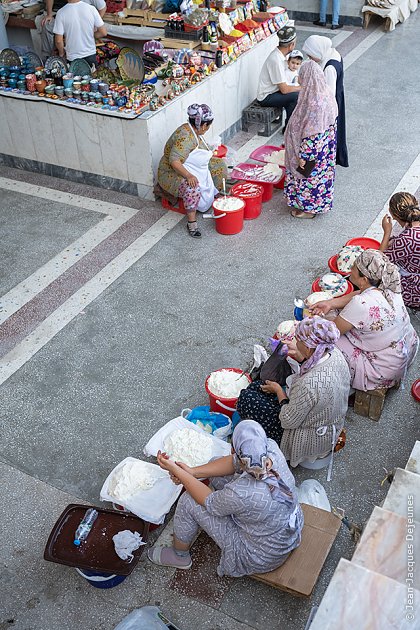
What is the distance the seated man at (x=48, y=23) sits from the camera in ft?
29.1

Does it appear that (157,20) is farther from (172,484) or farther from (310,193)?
(172,484)

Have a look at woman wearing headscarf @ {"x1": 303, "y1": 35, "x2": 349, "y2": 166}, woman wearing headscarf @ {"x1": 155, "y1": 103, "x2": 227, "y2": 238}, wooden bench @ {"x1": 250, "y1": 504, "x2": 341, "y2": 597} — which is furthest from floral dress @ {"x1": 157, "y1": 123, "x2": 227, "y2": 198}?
wooden bench @ {"x1": 250, "y1": 504, "x2": 341, "y2": 597}

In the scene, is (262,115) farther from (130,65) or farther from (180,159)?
(180,159)

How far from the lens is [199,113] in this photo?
20.2 feet

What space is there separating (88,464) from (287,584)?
5.19ft

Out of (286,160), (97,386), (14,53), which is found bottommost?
(97,386)

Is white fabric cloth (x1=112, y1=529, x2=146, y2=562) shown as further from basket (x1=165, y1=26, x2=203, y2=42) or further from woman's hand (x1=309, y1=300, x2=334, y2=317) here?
basket (x1=165, y1=26, x2=203, y2=42)

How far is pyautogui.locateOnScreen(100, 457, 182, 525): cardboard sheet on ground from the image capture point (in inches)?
150

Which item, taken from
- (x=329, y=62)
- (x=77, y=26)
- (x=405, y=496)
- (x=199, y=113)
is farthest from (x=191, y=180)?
(x=405, y=496)

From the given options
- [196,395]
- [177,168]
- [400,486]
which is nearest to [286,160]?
[177,168]

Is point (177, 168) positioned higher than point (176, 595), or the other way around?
point (177, 168)

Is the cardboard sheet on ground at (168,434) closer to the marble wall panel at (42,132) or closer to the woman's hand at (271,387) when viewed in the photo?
the woman's hand at (271,387)

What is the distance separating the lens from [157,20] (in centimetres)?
898

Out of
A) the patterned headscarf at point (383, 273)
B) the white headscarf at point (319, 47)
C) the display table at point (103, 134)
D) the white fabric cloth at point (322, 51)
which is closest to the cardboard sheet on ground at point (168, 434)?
the patterned headscarf at point (383, 273)
